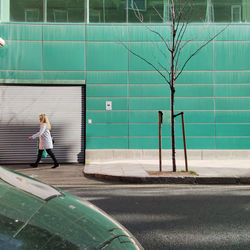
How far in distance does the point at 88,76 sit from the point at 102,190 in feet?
21.3

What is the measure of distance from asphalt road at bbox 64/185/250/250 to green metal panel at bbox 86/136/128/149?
4.90m

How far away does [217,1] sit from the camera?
11.7 meters

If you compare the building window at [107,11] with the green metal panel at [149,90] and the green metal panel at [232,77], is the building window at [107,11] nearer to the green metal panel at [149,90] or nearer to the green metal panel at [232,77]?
the green metal panel at [149,90]

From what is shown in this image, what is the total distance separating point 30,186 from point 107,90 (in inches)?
378

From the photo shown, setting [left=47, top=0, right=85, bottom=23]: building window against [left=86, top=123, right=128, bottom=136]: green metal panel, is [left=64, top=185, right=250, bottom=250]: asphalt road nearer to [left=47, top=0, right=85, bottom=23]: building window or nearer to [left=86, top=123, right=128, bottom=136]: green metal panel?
[left=86, top=123, right=128, bottom=136]: green metal panel

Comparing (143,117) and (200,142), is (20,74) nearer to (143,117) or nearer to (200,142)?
(143,117)

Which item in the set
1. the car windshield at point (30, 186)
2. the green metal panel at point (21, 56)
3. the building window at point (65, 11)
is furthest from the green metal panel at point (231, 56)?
the car windshield at point (30, 186)

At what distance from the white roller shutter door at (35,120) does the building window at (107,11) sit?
126 inches

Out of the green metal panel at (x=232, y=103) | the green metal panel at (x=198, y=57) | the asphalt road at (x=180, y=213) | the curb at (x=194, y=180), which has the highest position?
the green metal panel at (x=198, y=57)

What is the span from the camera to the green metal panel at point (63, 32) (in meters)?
11.2

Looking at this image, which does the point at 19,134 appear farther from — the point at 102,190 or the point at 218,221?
the point at 218,221

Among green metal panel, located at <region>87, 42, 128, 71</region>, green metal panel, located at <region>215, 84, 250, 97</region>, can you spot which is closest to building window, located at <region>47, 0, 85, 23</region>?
green metal panel, located at <region>87, 42, 128, 71</region>

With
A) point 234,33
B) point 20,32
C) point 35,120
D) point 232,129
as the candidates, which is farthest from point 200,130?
point 20,32

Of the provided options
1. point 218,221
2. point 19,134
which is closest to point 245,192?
point 218,221
